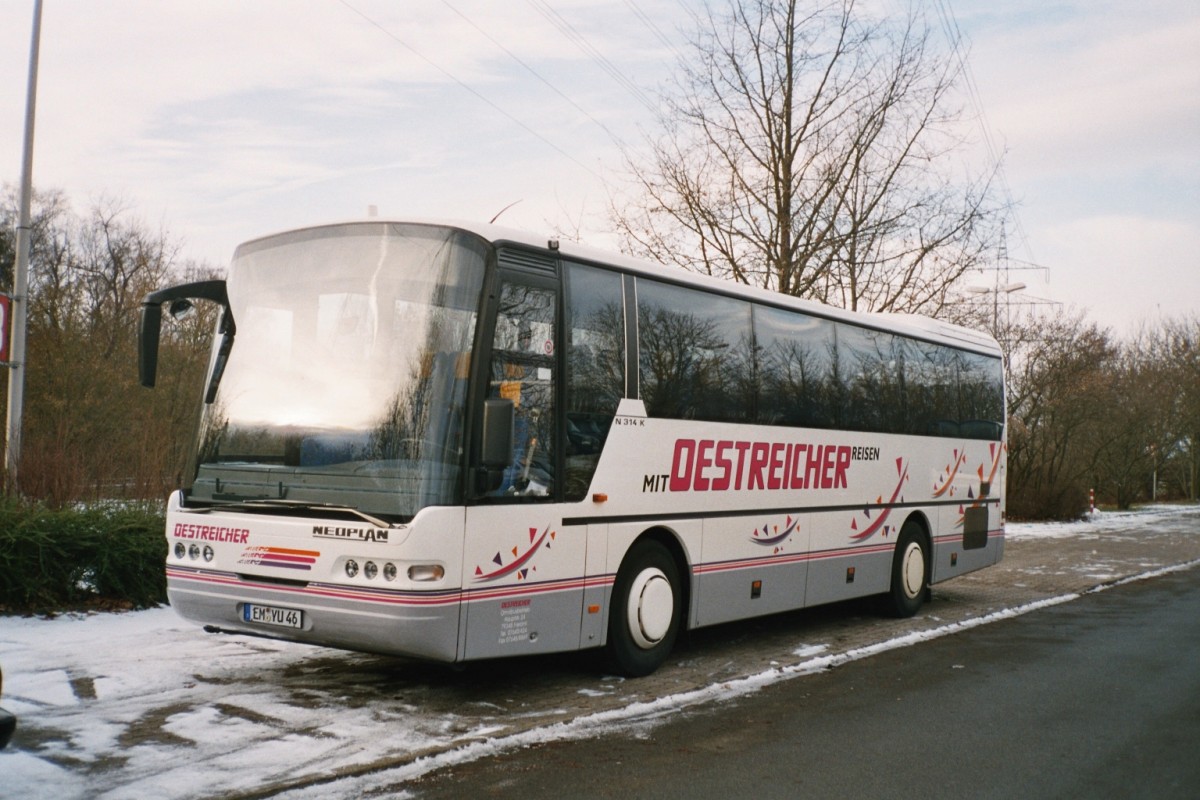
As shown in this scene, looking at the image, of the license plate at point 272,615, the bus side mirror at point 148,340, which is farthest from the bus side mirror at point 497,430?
the bus side mirror at point 148,340

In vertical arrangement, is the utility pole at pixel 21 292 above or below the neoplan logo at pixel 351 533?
above

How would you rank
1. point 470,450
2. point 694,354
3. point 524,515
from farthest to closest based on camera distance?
point 694,354 → point 524,515 → point 470,450

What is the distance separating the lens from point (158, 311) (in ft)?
25.2

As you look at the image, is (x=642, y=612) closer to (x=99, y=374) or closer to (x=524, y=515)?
(x=524, y=515)

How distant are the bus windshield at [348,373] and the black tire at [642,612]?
2091 millimetres

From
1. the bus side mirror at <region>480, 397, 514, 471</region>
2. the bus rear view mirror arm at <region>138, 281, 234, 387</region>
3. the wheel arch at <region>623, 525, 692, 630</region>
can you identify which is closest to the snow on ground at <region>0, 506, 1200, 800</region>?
the wheel arch at <region>623, 525, 692, 630</region>

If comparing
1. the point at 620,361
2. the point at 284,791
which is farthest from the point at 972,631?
the point at 284,791

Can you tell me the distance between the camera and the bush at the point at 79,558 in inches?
381

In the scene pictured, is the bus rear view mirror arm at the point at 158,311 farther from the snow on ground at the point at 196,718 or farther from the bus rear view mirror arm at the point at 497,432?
the bus rear view mirror arm at the point at 497,432

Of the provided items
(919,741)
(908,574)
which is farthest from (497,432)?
(908,574)

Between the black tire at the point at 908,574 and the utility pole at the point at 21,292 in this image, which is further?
the black tire at the point at 908,574

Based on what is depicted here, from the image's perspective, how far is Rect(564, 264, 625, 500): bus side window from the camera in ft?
25.8

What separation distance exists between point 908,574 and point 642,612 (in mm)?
5329

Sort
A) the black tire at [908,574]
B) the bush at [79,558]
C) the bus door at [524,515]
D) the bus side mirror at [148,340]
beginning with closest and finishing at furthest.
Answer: the bus door at [524,515] → the bus side mirror at [148,340] → the bush at [79,558] → the black tire at [908,574]
